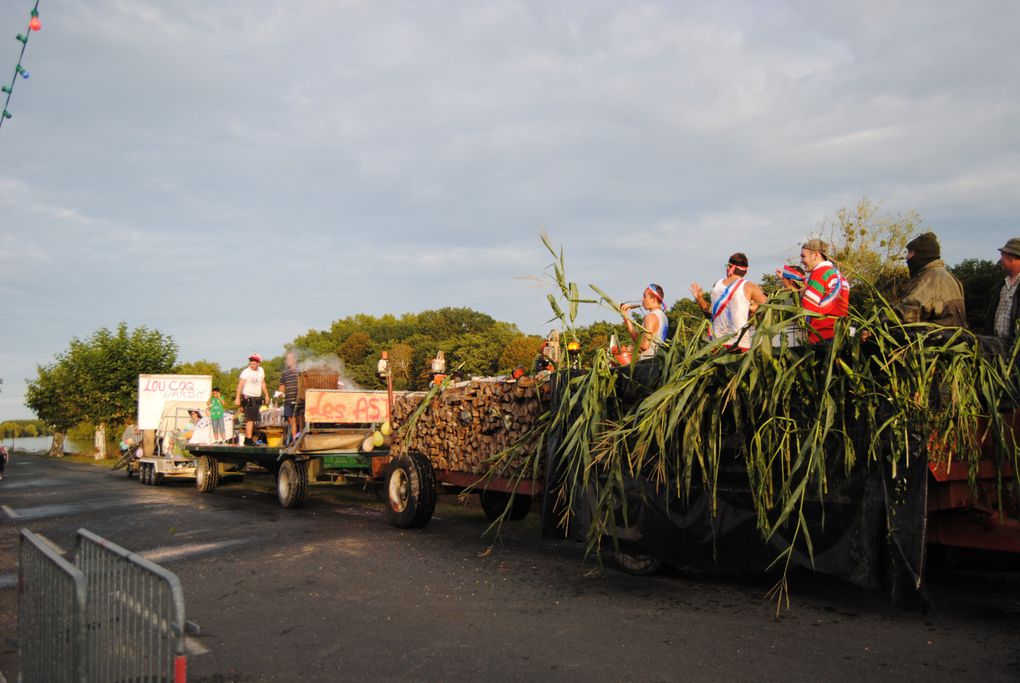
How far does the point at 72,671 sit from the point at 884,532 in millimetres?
4535

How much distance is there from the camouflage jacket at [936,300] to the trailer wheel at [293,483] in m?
9.39

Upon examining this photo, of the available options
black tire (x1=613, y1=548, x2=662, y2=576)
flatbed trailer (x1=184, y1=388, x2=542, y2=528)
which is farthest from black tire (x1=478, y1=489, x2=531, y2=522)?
black tire (x1=613, y1=548, x2=662, y2=576)

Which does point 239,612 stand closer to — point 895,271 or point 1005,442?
point 1005,442

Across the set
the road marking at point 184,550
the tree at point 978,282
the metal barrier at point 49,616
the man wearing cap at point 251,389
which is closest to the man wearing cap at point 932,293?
the metal barrier at point 49,616

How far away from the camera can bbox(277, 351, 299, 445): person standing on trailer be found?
13.1 m

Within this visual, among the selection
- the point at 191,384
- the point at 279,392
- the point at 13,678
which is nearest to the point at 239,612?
the point at 13,678

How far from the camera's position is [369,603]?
6.29 m

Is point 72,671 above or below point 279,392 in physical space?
below

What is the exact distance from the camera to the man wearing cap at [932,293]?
20.2ft

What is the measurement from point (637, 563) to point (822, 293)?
2843 millimetres

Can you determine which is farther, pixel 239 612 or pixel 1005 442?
pixel 239 612

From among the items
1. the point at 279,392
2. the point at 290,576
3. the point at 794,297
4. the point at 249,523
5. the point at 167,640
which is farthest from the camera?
the point at 279,392

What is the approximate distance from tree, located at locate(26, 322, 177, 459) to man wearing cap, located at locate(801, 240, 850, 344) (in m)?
47.7

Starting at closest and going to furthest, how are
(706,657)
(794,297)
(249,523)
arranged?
(706,657)
(794,297)
(249,523)
